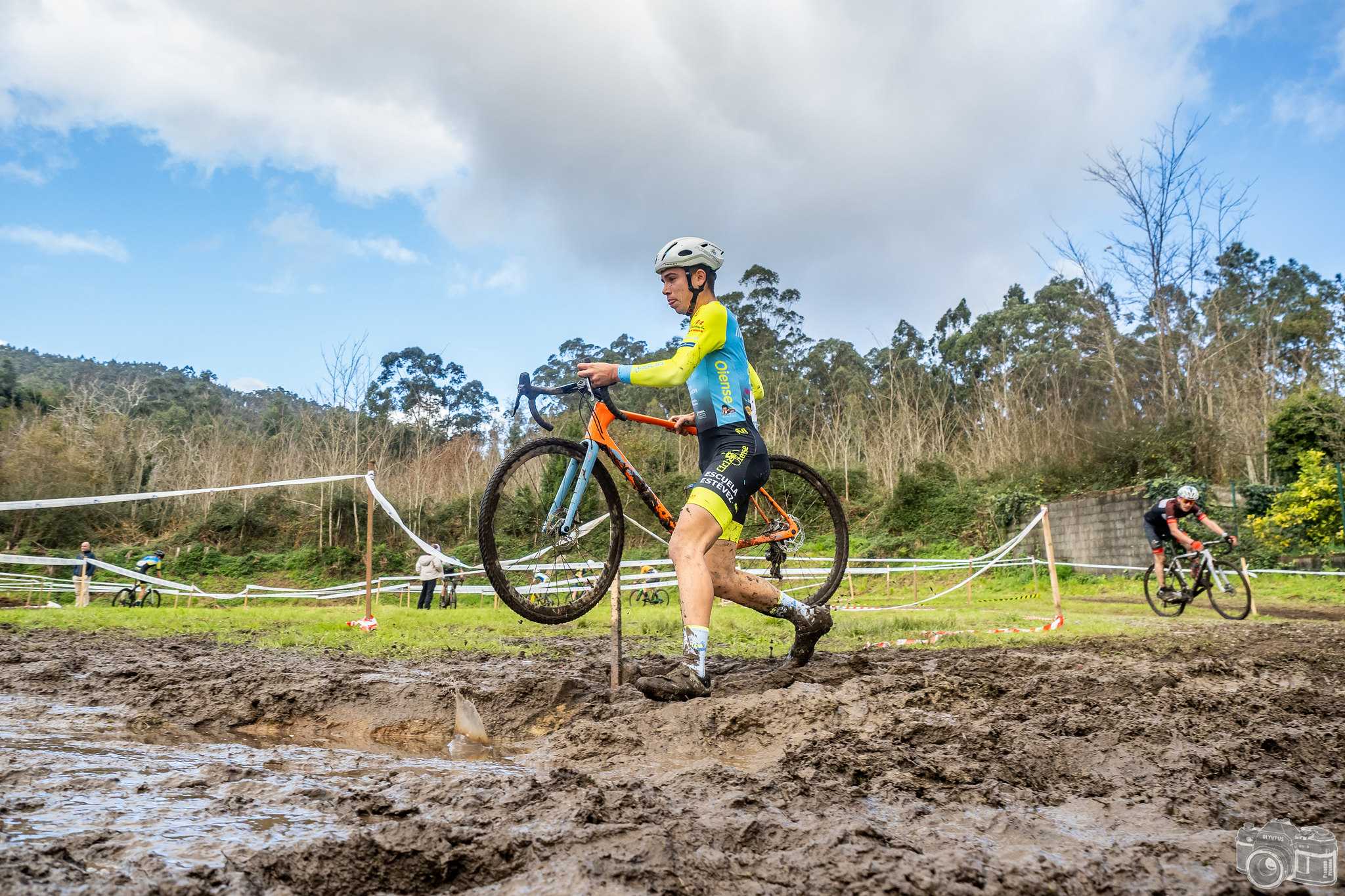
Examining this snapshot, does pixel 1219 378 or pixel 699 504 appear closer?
pixel 699 504

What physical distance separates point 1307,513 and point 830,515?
15.6m

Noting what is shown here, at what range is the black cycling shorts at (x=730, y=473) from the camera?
3.91m

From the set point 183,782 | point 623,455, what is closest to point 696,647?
point 623,455

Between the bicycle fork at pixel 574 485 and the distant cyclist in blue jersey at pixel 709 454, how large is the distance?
464 millimetres

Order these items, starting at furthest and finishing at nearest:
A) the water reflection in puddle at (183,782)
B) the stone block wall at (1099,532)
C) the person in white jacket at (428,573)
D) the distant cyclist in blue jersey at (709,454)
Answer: the stone block wall at (1099,532)
the person in white jacket at (428,573)
the distant cyclist in blue jersey at (709,454)
the water reflection in puddle at (183,782)

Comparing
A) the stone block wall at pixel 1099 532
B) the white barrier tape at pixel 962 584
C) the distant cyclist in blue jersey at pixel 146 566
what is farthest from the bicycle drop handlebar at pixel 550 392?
the distant cyclist in blue jersey at pixel 146 566

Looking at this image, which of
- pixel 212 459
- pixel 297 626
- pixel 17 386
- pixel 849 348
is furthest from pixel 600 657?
pixel 17 386

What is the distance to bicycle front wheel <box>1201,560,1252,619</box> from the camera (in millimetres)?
11344

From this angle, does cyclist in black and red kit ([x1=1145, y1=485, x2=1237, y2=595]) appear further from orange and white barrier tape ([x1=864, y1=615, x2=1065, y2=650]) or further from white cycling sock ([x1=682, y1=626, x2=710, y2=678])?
white cycling sock ([x1=682, y1=626, x2=710, y2=678])

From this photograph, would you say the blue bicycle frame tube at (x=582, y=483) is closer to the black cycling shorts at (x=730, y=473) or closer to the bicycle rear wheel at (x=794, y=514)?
the black cycling shorts at (x=730, y=473)

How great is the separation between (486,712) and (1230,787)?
2.80 metres

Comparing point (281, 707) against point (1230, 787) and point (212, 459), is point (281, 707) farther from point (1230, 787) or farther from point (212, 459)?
point (212, 459)

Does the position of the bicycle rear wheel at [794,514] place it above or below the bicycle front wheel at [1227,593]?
above

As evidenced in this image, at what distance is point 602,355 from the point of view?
1864 inches
